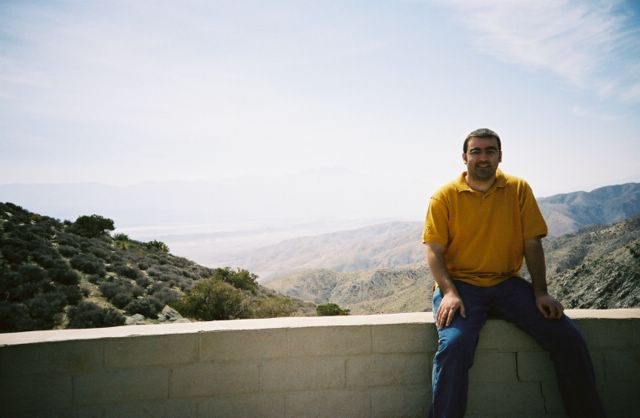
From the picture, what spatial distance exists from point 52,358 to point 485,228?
10.1ft

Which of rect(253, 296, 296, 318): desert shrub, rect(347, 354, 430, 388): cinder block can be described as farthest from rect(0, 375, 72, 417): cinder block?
rect(253, 296, 296, 318): desert shrub

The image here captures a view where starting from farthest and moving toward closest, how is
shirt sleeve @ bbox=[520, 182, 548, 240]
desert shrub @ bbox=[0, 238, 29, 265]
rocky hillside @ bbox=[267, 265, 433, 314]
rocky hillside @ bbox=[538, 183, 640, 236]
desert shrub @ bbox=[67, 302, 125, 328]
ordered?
rocky hillside @ bbox=[538, 183, 640, 236], rocky hillside @ bbox=[267, 265, 433, 314], desert shrub @ bbox=[0, 238, 29, 265], desert shrub @ bbox=[67, 302, 125, 328], shirt sleeve @ bbox=[520, 182, 548, 240]

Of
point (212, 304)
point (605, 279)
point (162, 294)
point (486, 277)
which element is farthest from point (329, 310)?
point (486, 277)

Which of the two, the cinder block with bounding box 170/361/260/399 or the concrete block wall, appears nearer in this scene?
the concrete block wall

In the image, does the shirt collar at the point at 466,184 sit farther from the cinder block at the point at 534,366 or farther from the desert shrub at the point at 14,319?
the desert shrub at the point at 14,319

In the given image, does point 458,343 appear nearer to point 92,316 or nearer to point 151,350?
point 151,350

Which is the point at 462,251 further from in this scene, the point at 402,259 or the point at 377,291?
the point at 402,259

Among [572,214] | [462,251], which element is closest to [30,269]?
[462,251]

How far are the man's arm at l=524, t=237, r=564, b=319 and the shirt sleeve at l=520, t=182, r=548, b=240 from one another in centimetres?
5

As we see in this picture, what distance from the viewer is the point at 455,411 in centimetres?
229

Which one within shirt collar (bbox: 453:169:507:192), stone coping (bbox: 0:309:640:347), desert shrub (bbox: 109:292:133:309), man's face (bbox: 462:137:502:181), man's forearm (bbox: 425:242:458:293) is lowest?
desert shrub (bbox: 109:292:133:309)

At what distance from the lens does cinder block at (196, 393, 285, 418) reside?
2.45m

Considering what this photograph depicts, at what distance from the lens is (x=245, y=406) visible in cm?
249

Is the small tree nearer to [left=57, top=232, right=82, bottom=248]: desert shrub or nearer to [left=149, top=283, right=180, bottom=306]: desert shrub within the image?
[left=57, top=232, right=82, bottom=248]: desert shrub
